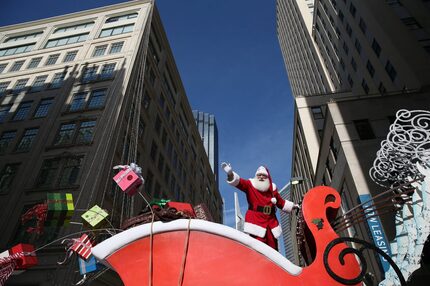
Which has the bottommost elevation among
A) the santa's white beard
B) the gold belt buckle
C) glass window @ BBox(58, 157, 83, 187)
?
the gold belt buckle

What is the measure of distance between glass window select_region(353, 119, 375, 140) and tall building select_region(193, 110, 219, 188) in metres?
100

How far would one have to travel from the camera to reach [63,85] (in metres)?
27.8

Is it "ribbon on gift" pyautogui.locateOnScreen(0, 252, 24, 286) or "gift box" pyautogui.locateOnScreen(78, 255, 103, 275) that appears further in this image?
"gift box" pyautogui.locateOnScreen(78, 255, 103, 275)

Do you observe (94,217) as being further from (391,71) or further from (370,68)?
(370,68)

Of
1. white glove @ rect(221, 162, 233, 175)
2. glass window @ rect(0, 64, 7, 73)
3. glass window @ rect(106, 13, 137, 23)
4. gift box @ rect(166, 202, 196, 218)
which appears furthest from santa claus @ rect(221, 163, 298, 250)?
glass window @ rect(0, 64, 7, 73)

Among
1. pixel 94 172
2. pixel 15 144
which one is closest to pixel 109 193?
pixel 94 172

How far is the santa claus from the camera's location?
4977 mm

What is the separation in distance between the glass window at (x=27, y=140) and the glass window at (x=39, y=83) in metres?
5.77

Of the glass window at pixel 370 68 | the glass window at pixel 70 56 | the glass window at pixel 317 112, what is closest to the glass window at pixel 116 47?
the glass window at pixel 70 56

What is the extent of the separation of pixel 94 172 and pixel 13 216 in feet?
19.7

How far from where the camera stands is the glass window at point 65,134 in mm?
23020

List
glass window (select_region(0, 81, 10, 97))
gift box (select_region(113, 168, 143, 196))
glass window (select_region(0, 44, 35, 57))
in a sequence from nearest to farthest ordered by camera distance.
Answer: gift box (select_region(113, 168, 143, 196))
glass window (select_region(0, 81, 10, 97))
glass window (select_region(0, 44, 35, 57))

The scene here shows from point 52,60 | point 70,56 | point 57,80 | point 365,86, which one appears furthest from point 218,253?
point 52,60

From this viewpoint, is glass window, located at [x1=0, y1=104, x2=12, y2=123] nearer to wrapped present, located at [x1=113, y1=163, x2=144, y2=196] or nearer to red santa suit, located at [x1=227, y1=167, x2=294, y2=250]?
wrapped present, located at [x1=113, y1=163, x2=144, y2=196]
